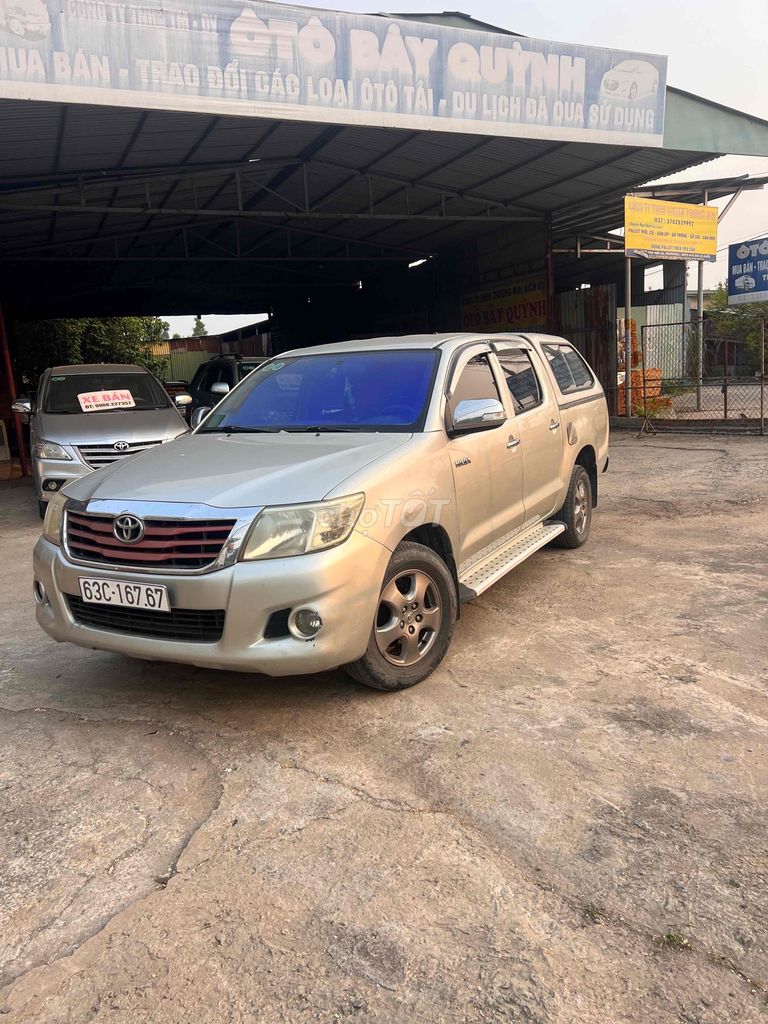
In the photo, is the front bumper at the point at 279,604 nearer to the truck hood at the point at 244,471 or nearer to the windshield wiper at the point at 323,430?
the truck hood at the point at 244,471

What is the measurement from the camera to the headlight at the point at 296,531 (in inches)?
125

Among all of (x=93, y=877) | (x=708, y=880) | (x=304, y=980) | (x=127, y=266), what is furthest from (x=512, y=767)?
(x=127, y=266)

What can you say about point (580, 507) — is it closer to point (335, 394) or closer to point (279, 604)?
point (335, 394)

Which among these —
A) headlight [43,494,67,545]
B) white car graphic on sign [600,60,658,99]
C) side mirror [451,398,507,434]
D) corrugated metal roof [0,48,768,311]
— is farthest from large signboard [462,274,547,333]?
headlight [43,494,67,545]

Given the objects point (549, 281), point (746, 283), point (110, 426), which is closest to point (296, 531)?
point (110, 426)

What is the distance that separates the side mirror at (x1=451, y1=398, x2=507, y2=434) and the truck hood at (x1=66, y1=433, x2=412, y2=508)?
1.14ft

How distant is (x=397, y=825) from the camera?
264cm

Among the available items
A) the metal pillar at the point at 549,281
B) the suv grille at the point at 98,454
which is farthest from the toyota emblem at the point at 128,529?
the metal pillar at the point at 549,281

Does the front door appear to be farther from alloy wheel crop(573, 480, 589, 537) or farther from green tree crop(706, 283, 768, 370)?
green tree crop(706, 283, 768, 370)

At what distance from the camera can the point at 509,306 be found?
19172 millimetres

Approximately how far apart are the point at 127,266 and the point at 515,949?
2364cm

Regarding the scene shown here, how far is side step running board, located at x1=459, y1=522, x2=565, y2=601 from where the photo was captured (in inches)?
162

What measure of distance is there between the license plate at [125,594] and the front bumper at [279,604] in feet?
0.11

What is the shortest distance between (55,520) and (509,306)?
55.7 ft
